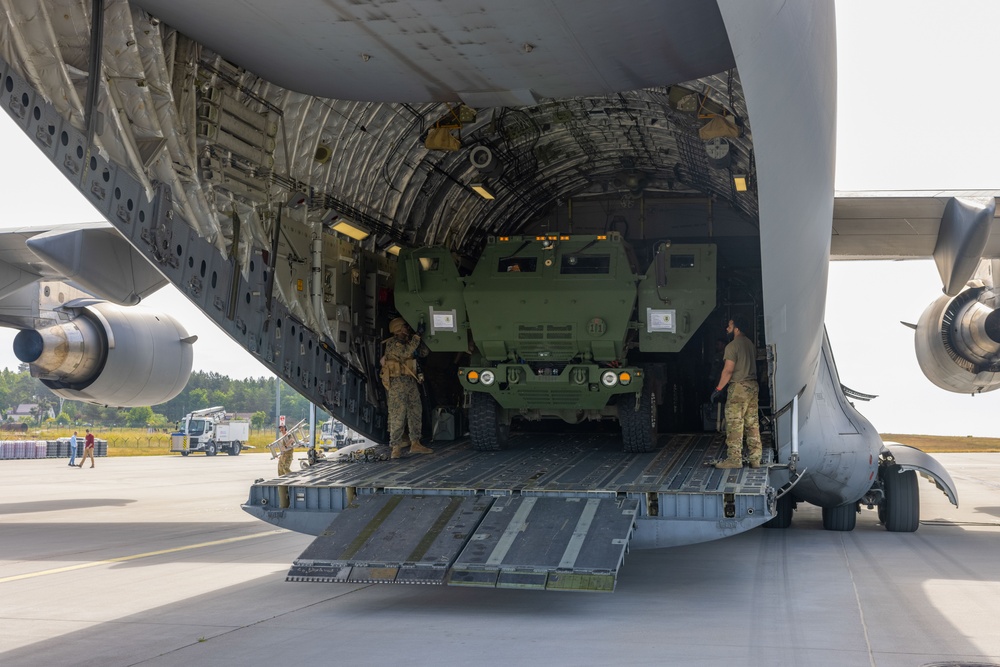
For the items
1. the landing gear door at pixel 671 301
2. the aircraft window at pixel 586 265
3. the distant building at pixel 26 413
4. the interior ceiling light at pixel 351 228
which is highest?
the interior ceiling light at pixel 351 228

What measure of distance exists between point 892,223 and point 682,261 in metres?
4.04

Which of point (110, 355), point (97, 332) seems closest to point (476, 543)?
point (110, 355)

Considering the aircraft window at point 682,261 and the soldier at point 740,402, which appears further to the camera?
the aircraft window at point 682,261

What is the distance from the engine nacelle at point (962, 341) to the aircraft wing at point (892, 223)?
0.80m

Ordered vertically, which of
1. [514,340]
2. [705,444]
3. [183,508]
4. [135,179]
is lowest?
[183,508]

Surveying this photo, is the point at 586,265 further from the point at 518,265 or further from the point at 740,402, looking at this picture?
the point at 740,402

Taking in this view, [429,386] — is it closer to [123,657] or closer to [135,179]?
[135,179]

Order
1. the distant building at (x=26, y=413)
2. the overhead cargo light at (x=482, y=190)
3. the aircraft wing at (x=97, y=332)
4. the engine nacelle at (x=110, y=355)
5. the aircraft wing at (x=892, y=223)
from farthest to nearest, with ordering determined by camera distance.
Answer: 1. the distant building at (x=26, y=413)
2. the engine nacelle at (x=110, y=355)
3. the aircraft wing at (x=97, y=332)
4. the overhead cargo light at (x=482, y=190)
5. the aircraft wing at (x=892, y=223)

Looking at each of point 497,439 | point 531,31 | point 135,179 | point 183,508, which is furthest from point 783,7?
point 183,508

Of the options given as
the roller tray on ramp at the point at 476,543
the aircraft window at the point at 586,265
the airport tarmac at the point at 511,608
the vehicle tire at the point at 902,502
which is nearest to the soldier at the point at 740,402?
the airport tarmac at the point at 511,608

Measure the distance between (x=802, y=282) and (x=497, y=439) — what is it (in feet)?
12.9

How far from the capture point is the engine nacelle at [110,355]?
13609mm

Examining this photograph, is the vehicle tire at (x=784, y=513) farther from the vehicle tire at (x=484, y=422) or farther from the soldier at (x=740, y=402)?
the vehicle tire at (x=484, y=422)

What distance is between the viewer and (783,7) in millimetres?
4578
